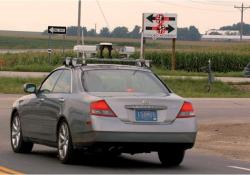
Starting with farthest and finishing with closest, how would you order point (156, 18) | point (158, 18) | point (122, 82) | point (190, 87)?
point (158, 18) < point (156, 18) < point (190, 87) < point (122, 82)

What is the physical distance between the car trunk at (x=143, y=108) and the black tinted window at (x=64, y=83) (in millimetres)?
969

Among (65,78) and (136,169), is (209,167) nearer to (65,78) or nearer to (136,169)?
(136,169)

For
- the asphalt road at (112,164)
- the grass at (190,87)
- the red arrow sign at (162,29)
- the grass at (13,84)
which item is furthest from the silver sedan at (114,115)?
the red arrow sign at (162,29)

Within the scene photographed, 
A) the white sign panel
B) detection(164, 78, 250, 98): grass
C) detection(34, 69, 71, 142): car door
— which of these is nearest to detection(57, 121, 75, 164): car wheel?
detection(34, 69, 71, 142): car door

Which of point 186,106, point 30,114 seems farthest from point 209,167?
point 30,114

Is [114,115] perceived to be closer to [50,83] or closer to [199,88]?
[50,83]

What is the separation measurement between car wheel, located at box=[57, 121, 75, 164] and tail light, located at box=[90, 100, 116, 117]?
2.21ft

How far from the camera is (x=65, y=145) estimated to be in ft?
42.8

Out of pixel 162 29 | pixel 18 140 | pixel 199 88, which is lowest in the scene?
pixel 199 88

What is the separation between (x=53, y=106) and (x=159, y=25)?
130 ft

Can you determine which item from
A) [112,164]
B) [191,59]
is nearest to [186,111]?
[112,164]

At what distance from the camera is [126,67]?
547 inches

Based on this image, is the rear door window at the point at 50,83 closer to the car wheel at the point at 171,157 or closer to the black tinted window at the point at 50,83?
the black tinted window at the point at 50,83

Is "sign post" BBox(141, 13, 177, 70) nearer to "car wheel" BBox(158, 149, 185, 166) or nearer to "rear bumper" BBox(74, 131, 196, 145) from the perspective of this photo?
"car wheel" BBox(158, 149, 185, 166)
